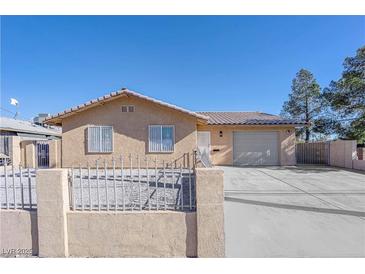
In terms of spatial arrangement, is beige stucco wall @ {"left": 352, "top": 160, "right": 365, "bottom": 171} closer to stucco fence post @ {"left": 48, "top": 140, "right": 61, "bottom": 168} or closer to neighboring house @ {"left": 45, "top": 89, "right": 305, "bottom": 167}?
neighboring house @ {"left": 45, "top": 89, "right": 305, "bottom": 167}

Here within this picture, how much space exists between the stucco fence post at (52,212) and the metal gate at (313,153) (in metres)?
19.2

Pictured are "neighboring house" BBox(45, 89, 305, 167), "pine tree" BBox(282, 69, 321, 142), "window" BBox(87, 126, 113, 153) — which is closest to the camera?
"neighboring house" BBox(45, 89, 305, 167)

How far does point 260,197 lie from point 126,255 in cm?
485

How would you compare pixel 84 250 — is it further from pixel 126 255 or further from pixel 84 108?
pixel 84 108

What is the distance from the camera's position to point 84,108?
12984 millimetres

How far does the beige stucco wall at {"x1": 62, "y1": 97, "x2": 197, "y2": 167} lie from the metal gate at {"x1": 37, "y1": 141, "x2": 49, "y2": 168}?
3.50 metres

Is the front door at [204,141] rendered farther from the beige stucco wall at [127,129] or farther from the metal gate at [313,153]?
the metal gate at [313,153]

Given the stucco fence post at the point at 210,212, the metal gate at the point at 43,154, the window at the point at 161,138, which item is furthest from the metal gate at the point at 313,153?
the metal gate at the point at 43,154

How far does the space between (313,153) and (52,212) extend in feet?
65.3

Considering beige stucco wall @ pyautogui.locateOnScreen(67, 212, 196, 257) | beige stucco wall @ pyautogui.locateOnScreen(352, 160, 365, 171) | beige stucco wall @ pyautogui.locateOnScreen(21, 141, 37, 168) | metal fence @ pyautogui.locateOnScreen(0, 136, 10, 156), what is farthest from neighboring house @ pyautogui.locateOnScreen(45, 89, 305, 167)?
beige stucco wall @ pyautogui.locateOnScreen(352, 160, 365, 171)

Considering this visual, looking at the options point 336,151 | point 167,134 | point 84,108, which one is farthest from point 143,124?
point 336,151

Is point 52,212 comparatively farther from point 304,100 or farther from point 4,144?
→ point 304,100

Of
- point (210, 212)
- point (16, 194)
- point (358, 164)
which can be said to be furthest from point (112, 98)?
point (358, 164)

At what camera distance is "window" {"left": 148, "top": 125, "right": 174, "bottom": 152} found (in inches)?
516
